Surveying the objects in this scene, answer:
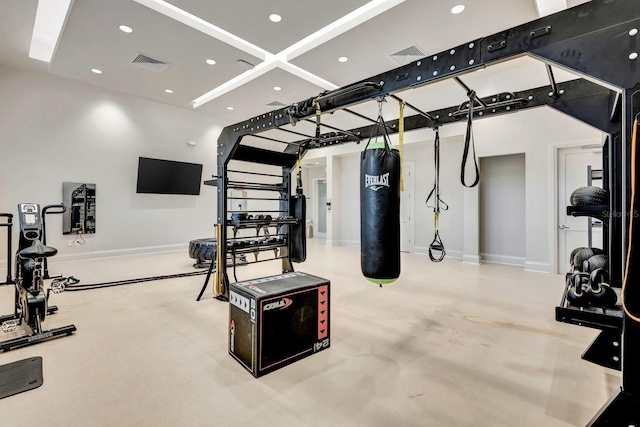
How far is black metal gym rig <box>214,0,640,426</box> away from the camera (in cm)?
142

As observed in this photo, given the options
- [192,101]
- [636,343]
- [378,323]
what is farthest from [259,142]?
[636,343]

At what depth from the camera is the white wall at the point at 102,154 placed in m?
6.24

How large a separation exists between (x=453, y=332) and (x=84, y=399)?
10.2ft

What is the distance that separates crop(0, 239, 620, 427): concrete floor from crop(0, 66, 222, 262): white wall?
3.47 metres

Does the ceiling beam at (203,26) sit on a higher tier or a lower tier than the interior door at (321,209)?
higher

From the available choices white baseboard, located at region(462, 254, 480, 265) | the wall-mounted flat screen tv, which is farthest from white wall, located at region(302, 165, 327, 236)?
white baseboard, located at region(462, 254, 480, 265)

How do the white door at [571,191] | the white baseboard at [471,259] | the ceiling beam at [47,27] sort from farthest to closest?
the white baseboard at [471,259] → the white door at [571,191] → the ceiling beam at [47,27]

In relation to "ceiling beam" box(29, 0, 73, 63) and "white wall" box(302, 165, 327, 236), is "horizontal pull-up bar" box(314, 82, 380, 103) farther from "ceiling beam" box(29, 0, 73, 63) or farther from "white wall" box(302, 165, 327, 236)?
"white wall" box(302, 165, 327, 236)

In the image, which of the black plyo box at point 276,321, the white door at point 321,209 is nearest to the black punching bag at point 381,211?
the black plyo box at point 276,321

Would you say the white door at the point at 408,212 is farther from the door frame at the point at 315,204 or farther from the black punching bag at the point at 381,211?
the black punching bag at the point at 381,211

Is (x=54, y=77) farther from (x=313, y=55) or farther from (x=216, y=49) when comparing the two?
(x=313, y=55)

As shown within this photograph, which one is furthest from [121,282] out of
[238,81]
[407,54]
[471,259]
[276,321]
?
[471,259]

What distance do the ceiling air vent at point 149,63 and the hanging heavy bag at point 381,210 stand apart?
5400 millimetres

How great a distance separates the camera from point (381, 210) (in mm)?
2314
